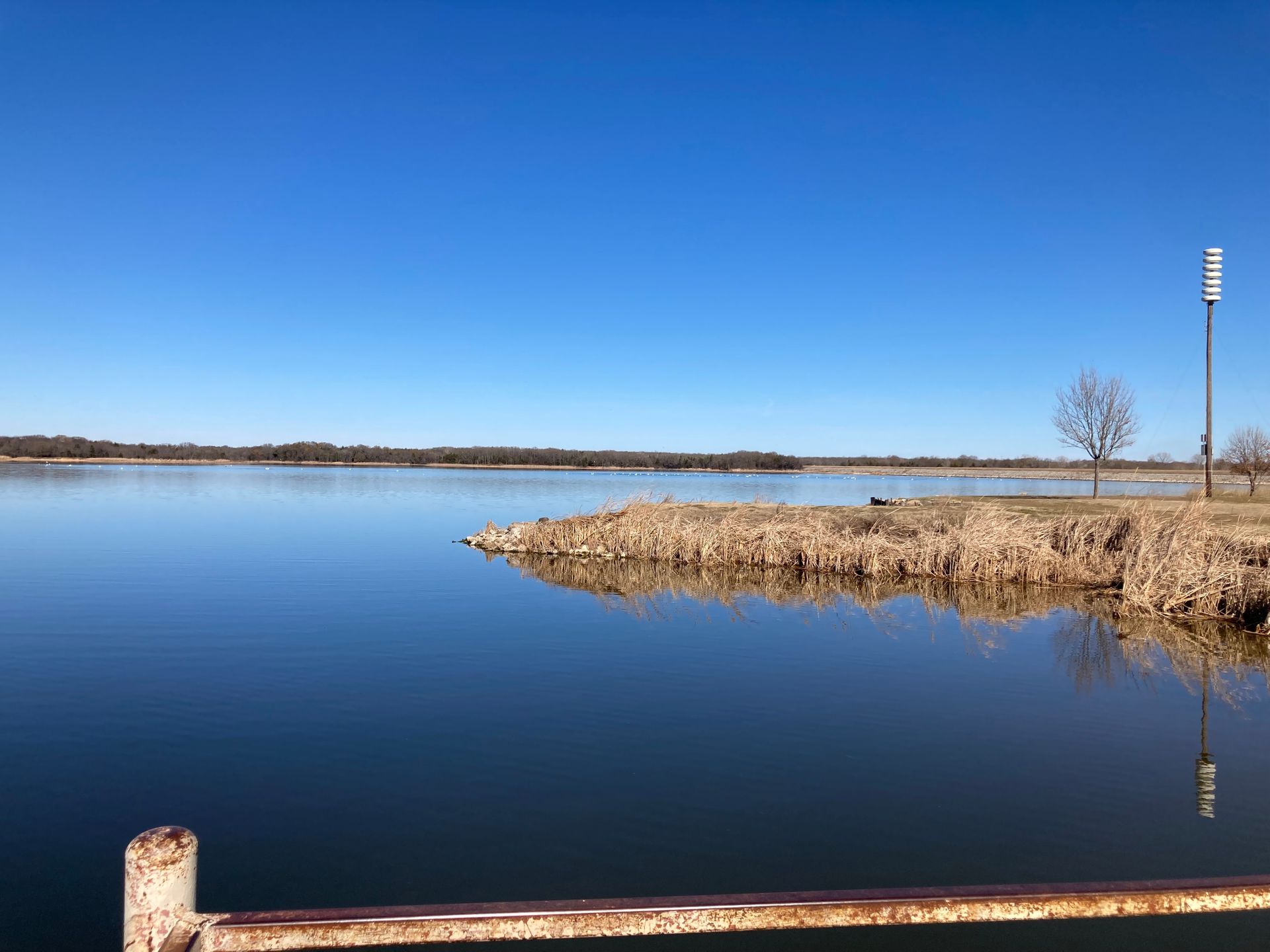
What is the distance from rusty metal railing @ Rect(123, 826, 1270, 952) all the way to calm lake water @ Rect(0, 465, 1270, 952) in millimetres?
2175

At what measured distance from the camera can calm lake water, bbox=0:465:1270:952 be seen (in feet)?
18.3

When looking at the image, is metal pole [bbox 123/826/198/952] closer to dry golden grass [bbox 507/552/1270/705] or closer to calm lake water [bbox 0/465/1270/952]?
calm lake water [bbox 0/465/1270/952]

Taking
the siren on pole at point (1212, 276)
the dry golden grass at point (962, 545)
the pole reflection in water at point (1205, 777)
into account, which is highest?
the siren on pole at point (1212, 276)

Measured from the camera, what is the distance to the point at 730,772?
7590mm

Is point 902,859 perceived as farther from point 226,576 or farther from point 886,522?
point 886,522

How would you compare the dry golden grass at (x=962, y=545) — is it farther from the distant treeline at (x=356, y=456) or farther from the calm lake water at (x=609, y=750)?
the distant treeline at (x=356, y=456)

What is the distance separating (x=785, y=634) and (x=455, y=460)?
130m

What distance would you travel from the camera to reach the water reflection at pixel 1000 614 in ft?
38.6

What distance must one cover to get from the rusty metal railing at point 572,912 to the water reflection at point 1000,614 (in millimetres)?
4956

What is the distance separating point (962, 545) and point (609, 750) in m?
15.6

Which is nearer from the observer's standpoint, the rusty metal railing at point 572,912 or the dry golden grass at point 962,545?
the rusty metal railing at point 572,912

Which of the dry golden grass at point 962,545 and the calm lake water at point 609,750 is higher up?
the dry golden grass at point 962,545

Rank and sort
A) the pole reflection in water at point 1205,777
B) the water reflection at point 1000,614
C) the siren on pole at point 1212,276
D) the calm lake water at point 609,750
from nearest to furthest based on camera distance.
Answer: the calm lake water at point 609,750
the pole reflection in water at point 1205,777
the water reflection at point 1000,614
the siren on pole at point 1212,276

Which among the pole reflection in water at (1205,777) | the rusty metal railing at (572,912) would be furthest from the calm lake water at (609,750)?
the rusty metal railing at (572,912)
